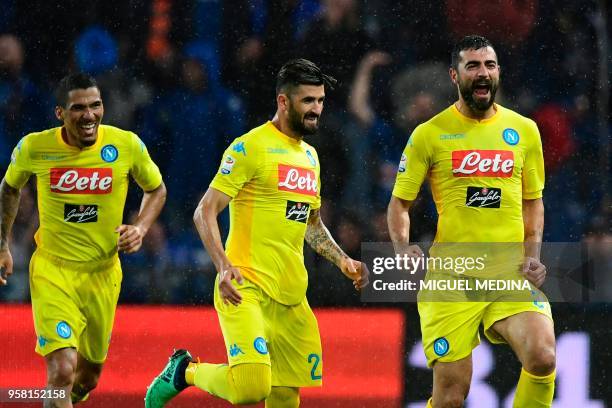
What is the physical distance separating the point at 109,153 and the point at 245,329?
1215 mm

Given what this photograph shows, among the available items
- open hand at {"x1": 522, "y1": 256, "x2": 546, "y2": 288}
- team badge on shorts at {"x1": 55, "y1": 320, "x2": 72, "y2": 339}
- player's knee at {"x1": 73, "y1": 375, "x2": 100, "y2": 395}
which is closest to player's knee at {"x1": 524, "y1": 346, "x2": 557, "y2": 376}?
open hand at {"x1": 522, "y1": 256, "x2": 546, "y2": 288}

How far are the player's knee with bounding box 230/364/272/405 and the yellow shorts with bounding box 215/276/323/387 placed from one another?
0.03 meters

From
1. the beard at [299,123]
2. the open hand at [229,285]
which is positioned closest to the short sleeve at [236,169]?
the beard at [299,123]

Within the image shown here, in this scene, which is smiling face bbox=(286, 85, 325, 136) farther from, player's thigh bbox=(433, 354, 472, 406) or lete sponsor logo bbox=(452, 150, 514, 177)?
player's thigh bbox=(433, 354, 472, 406)

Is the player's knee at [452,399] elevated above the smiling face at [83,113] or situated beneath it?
situated beneath

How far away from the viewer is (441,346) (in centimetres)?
648

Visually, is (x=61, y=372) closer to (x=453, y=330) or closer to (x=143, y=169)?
(x=143, y=169)

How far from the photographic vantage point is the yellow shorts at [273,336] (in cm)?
635

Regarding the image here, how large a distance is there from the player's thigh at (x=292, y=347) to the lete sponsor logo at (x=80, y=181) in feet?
3.57

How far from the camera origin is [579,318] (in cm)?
822

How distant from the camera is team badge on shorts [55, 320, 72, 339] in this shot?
6623mm

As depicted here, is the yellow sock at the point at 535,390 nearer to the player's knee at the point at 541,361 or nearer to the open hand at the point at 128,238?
the player's knee at the point at 541,361


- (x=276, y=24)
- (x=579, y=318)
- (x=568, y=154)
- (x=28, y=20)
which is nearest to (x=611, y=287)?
(x=579, y=318)

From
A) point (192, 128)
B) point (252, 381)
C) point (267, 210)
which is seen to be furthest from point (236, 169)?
Answer: point (192, 128)
